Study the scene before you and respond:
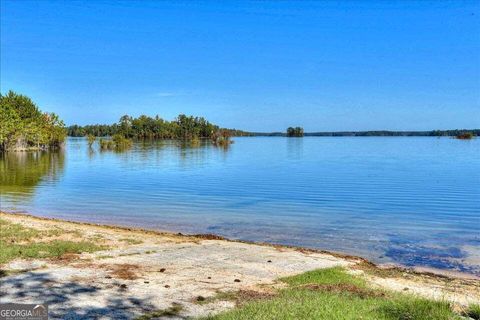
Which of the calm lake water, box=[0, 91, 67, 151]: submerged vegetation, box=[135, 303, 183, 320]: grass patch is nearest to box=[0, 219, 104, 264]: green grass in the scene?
box=[135, 303, 183, 320]: grass patch

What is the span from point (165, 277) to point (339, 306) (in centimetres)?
407

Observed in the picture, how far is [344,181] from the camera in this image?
3575cm

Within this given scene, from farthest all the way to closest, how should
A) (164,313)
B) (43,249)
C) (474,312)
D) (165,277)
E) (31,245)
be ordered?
(31,245) < (43,249) < (165,277) < (164,313) < (474,312)

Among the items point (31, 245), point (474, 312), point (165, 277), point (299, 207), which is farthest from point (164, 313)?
point (299, 207)

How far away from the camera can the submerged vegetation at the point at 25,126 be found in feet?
269

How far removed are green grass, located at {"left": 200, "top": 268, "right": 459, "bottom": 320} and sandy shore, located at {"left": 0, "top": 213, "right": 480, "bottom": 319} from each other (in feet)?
2.70

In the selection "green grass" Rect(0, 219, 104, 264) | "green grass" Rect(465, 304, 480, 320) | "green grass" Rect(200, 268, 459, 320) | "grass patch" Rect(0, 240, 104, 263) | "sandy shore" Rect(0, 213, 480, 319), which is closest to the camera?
"green grass" Rect(200, 268, 459, 320)

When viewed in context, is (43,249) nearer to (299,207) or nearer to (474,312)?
(474,312)

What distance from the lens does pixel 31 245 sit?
1198cm

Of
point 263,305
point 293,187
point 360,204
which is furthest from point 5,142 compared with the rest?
point 263,305

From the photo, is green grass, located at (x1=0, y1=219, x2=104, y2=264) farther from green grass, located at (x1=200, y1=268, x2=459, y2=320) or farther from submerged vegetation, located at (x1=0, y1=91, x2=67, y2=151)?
submerged vegetation, located at (x1=0, y1=91, x2=67, y2=151)

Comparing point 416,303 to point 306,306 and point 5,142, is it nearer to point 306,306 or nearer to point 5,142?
point 306,306

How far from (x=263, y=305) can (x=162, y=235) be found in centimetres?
963

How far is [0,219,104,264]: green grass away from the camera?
1090 cm
